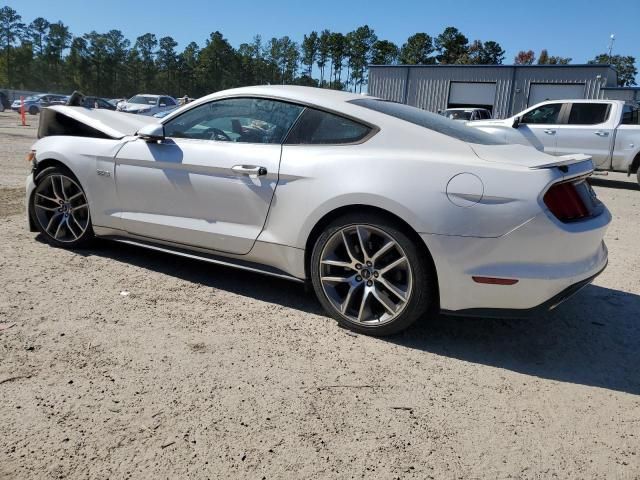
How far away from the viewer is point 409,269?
2.97 m

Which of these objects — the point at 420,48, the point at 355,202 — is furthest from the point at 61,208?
the point at 420,48

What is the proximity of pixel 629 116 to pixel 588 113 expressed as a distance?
31.2 inches

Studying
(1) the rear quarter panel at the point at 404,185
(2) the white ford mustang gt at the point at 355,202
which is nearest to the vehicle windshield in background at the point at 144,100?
(2) the white ford mustang gt at the point at 355,202

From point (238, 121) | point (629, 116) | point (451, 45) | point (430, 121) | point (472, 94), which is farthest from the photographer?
point (451, 45)

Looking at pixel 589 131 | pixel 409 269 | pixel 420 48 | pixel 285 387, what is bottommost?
pixel 285 387

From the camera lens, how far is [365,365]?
112 inches

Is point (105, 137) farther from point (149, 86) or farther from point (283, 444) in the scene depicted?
point (149, 86)

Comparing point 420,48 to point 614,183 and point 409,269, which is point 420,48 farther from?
point 409,269

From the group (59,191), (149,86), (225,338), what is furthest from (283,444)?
(149,86)

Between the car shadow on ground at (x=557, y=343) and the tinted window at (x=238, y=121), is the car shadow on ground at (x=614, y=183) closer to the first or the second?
the car shadow on ground at (x=557, y=343)

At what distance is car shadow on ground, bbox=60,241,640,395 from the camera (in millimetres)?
2924

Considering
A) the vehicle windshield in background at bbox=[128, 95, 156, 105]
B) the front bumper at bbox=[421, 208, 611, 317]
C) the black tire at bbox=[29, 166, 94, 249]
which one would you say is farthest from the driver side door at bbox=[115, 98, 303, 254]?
the vehicle windshield in background at bbox=[128, 95, 156, 105]

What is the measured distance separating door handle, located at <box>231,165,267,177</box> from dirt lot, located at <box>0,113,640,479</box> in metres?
0.92

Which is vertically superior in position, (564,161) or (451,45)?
(451,45)
